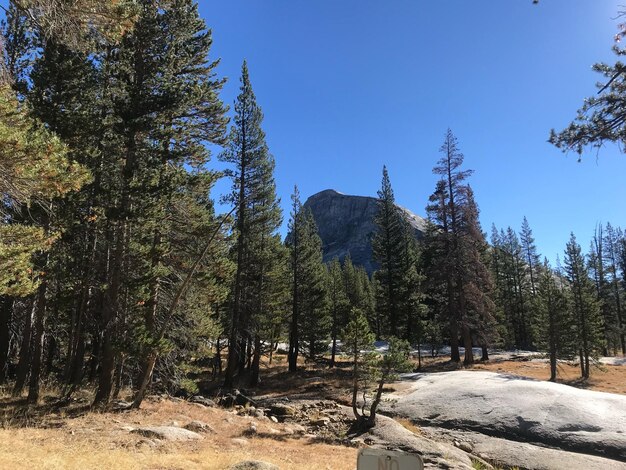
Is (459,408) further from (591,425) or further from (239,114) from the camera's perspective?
(239,114)

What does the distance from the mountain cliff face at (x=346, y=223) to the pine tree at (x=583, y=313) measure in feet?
313

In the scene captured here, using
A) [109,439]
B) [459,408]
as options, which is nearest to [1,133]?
[109,439]

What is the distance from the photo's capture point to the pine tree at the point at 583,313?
111ft

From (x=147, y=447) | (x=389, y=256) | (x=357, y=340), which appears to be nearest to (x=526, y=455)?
(x=357, y=340)

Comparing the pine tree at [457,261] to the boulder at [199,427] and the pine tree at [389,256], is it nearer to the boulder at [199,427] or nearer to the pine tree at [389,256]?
the pine tree at [389,256]

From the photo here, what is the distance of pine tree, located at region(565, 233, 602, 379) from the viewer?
3372 centimetres

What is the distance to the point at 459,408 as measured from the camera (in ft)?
61.1

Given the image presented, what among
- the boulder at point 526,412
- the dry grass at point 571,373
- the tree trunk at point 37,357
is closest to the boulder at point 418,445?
the boulder at point 526,412

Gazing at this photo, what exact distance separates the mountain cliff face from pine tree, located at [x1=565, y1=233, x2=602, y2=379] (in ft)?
313

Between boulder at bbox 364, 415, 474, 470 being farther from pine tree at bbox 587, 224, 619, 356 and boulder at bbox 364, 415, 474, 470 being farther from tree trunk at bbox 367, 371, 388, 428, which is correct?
pine tree at bbox 587, 224, 619, 356

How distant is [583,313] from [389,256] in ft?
54.2

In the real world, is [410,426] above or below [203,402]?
below

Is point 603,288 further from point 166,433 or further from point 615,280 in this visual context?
point 166,433

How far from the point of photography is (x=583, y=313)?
3547 cm
